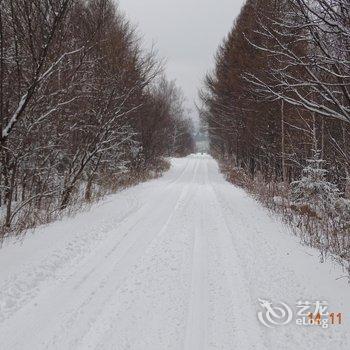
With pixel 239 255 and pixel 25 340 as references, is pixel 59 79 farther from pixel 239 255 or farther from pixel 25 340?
pixel 25 340

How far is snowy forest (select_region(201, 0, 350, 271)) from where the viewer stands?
4574mm

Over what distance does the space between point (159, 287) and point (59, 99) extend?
646 cm

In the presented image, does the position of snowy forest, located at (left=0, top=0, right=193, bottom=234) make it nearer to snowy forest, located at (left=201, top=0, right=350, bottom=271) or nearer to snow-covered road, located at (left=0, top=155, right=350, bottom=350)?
snow-covered road, located at (left=0, top=155, right=350, bottom=350)

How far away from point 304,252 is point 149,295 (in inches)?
125

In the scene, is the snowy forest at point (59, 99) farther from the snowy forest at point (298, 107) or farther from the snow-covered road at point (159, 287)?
the snowy forest at point (298, 107)

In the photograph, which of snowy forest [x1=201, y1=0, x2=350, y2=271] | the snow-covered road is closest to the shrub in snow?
snowy forest [x1=201, y1=0, x2=350, y2=271]

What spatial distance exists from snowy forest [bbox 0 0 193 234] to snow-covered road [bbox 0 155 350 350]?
192 cm

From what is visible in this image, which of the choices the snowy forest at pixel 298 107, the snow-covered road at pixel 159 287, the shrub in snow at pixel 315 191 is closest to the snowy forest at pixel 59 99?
the snow-covered road at pixel 159 287

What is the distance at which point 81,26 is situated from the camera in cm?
1155

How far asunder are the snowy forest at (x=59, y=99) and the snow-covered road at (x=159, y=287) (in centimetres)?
192

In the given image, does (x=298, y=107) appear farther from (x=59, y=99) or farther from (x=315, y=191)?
(x=59, y=99)

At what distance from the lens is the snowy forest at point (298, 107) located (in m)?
4.57

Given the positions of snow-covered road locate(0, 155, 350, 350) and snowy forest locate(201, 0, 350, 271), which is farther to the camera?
snowy forest locate(201, 0, 350, 271)

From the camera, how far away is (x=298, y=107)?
34.3 feet
